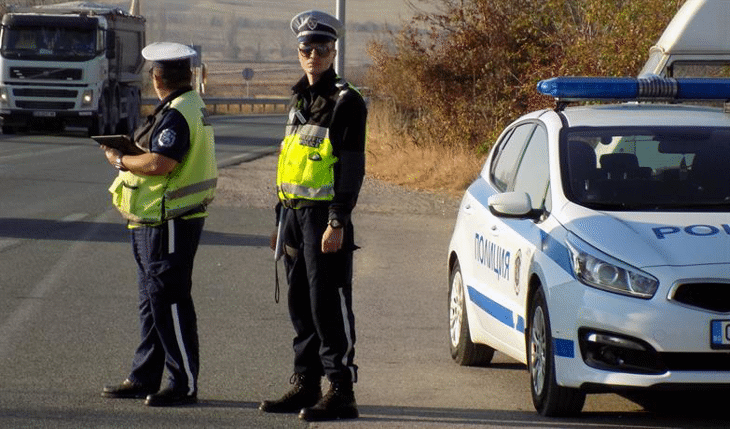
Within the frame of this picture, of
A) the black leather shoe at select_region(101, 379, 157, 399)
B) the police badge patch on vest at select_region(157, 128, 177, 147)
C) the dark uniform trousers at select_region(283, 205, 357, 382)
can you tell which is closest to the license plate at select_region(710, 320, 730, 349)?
the dark uniform trousers at select_region(283, 205, 357, 382)

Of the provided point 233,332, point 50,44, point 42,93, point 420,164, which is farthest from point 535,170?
point 42,93

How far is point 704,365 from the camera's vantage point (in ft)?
20.4

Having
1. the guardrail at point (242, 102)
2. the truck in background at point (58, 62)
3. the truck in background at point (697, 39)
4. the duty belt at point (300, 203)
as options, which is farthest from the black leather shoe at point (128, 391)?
the guardrail at point (242, 102)

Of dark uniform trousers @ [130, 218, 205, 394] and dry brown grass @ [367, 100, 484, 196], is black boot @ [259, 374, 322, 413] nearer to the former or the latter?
dark uniform trousers @ [130, 218, 205, 394]

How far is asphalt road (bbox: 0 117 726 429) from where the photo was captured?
6727 millimetres

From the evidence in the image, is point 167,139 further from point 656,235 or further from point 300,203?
point 656,235

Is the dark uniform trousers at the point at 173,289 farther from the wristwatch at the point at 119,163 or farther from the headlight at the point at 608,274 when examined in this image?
the headlight at the point at 608,274

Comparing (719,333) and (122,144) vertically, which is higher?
(122,144)

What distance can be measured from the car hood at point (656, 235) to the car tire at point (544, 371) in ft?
1.32

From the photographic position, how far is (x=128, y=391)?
6.98 metres

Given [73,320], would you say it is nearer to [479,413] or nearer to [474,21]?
[479,413]

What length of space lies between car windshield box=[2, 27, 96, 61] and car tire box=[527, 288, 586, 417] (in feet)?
93.1

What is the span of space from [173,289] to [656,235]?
233cm

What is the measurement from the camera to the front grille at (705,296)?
619cm
